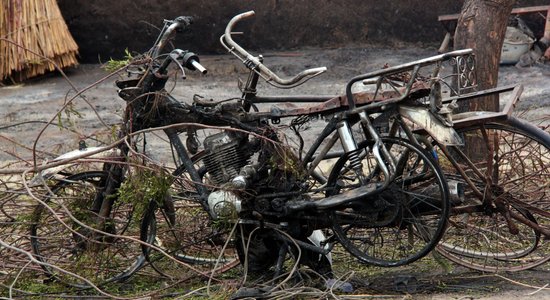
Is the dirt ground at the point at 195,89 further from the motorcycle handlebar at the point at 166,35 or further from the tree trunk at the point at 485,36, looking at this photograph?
the motorcycle handlebar at the point at 166,35

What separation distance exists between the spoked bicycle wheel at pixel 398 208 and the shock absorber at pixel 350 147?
0.15 feet

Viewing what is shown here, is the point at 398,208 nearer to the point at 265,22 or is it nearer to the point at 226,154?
the point at 226,154

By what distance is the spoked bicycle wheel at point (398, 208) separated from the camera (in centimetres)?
486

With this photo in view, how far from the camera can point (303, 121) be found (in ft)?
16.7

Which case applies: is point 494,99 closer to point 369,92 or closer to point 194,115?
point 369,92

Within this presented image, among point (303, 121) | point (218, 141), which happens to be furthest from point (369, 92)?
point (218, 141)

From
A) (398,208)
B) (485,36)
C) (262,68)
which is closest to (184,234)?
(262,68)

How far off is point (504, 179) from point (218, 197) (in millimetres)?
1673

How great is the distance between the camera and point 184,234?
5621 millimetres

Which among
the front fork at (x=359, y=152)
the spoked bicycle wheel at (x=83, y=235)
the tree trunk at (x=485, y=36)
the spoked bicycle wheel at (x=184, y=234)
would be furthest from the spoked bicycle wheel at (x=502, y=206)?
the spoked bicycle wheel at (x=83, y=235)

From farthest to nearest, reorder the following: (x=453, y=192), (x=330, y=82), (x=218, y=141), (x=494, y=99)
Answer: (x=330, y=82) < (x=494, y=99) < (x=218, y=141) < (x=453, y=192)

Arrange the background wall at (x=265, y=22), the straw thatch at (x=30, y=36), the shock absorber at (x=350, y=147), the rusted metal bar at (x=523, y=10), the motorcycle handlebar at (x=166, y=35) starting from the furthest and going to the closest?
the background wall at (x=265, y=22) < the rusted metal bar at (x=523, y=10) < the straw thatch at (x=30, y=36) < the motorcycle handlebar at (x=166, y=35) < the shock absorber at (x=350, y=147)

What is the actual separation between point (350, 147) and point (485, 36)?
7.19ft

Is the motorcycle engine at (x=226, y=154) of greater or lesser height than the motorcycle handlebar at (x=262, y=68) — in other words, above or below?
below
